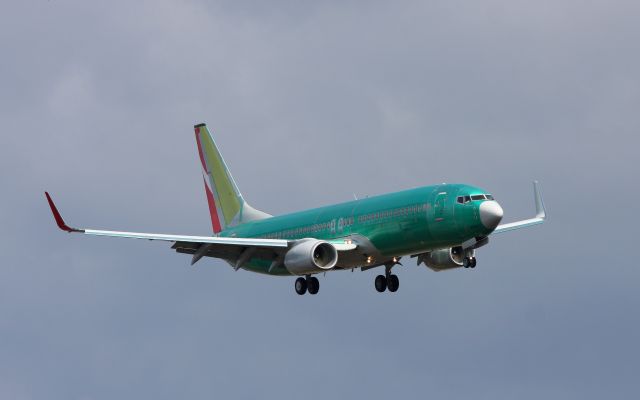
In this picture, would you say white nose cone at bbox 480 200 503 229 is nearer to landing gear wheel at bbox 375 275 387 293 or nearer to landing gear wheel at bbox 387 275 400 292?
landing gear wheel at bbox 387 275 400 292

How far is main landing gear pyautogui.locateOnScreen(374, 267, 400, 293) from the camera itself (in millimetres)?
86688

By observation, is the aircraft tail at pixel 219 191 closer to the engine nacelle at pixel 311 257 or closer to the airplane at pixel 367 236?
the airplane at pixel 367 236

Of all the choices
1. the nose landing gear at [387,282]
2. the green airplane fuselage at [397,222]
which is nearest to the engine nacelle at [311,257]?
the green airplane fuselage at [397,222]

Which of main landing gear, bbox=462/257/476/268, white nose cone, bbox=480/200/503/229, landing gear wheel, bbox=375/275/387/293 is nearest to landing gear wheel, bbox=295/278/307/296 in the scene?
landing gear wheel, bbox=375/275/387/293

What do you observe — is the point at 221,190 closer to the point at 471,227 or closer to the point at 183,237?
the point at 183,237

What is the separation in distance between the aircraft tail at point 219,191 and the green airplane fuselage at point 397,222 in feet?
26.7

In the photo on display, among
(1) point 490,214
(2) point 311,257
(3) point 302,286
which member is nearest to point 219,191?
(3) point 302,286

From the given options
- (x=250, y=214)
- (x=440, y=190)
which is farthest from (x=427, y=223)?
(x=250, y=214)

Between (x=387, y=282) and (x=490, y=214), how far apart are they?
12.3 meters

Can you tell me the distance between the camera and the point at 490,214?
76.4 metres

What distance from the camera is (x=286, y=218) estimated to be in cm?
8881

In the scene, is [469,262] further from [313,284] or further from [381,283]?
[313,284]

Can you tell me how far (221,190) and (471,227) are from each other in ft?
86.6

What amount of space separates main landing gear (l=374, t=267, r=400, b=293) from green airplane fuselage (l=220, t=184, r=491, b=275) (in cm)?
478
